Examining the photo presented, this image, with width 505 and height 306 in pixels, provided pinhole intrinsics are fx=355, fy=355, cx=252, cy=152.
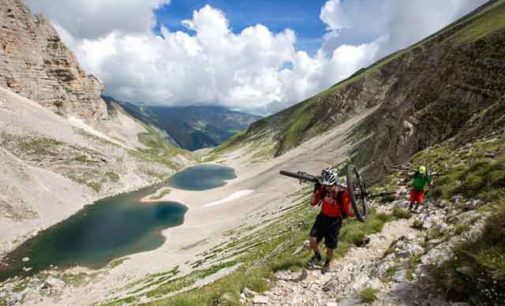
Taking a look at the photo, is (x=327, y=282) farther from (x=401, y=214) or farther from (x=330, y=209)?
(x=401, y=214)

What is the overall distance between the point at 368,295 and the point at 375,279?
3.12ft

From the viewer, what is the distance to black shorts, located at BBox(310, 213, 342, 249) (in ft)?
42.4

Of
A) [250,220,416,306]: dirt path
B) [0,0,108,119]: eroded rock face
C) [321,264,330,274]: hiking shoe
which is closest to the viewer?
[250,220,416,306]: dirt path

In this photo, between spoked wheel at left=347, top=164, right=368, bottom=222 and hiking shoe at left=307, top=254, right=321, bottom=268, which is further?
hiking shoe at left=307, top=254, right=321, bottom=268

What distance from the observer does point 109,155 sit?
14062 cm

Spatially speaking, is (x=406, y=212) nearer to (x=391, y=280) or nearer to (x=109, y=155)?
(x=391, y=280)

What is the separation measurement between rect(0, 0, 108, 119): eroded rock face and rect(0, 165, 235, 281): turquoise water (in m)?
88.8

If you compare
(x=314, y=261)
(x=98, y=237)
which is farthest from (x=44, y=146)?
(x=314, y=261)

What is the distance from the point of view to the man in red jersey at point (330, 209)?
497 inches

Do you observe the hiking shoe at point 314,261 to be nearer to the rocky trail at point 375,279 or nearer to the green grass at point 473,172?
the rocky trail at point 375,279

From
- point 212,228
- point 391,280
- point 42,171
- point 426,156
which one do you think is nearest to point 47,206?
point 42,171

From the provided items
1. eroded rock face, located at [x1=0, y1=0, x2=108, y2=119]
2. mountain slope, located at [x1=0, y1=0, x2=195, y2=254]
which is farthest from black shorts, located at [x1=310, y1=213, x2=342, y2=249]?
eroded rock face, located at [x1=0, y1=0, x2=108, y2=119]

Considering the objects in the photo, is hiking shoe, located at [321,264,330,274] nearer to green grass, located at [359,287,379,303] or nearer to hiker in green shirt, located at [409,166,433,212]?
green grass, located at [359,287,379,303]

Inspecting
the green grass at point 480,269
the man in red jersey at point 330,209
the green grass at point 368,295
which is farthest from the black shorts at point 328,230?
the green grass at point 480,269
